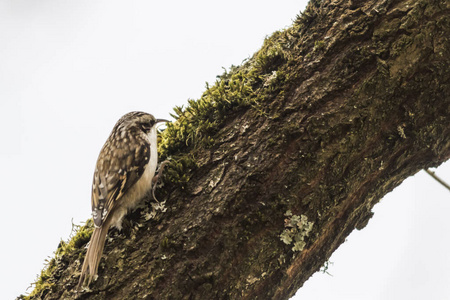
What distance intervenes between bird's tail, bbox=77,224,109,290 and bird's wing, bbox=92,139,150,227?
182mm

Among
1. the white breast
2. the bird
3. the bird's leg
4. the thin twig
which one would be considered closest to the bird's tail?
the bird

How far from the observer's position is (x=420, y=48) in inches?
69.0

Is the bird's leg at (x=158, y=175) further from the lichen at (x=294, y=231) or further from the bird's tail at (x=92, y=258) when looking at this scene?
the lichen at (x=294, y=231)

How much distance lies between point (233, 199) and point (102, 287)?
671 millimetres

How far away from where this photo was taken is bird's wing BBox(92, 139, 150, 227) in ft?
7.02

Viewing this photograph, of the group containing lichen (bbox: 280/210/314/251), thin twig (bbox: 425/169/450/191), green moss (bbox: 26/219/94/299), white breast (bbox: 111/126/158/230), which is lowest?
green moss (bbox: 26/219/94/299)

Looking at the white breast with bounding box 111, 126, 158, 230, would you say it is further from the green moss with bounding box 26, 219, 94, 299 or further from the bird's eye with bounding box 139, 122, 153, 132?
the bird's eye with bounding box 139, 122, 153, 132

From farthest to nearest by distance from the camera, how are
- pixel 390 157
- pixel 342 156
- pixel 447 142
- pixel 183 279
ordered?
pixel 447 142 → pixel 390 157 → pixel 342 156 → pixel 183 279

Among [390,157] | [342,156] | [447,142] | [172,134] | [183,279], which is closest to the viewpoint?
[183,279]

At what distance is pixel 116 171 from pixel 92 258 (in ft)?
2.18

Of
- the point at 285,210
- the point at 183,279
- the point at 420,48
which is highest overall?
the point at 420,48

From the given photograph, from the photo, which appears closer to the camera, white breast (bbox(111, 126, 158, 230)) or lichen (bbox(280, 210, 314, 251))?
lichen (bbox(280, 210, 314, 251))

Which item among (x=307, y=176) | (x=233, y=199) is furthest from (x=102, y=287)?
(x=307, y=176)

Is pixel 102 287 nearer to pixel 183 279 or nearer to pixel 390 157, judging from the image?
pixel 183 279
